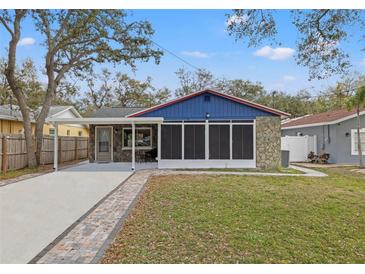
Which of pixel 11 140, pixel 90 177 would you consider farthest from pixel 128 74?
pixel 90 177

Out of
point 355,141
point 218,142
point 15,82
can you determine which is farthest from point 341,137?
point 15,82

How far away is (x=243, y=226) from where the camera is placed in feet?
19.1

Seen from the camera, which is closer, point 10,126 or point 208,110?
point 208,110

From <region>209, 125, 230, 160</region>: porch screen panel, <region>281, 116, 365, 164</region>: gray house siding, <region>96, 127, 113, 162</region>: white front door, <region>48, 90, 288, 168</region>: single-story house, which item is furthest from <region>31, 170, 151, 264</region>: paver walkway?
<region>281, 116, 365, 164</region>: gray house siding

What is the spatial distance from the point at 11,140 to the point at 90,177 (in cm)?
483

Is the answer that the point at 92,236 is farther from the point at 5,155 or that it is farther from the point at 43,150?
the point at 43,150

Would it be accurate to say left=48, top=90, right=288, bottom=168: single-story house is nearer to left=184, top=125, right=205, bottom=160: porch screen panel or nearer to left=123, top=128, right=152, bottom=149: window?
left=184, top=125, right=205, bottom=160: porch screen panel

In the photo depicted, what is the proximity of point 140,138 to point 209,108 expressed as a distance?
186 inches

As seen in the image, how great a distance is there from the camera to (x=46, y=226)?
584 cm

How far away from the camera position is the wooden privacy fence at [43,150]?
13466 millimetres

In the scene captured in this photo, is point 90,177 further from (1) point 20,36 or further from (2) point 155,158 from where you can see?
(1) point 20,36

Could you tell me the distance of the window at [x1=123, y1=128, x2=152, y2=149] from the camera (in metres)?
17.6

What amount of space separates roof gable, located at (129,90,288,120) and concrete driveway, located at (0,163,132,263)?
407 cm

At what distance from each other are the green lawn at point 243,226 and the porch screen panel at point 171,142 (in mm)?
5090
